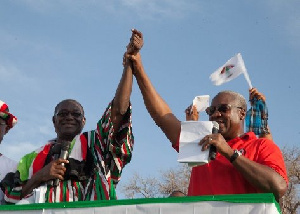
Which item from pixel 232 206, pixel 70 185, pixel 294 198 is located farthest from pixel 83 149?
pixel 294 198

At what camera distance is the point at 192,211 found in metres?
3.00

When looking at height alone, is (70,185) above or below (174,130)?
below

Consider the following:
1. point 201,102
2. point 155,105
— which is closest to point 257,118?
point 201,102

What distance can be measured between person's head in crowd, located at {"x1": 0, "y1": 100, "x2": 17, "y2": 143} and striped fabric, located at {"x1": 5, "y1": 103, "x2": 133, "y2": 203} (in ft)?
2.87

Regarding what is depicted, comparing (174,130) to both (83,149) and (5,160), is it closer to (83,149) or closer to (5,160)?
(83,149)

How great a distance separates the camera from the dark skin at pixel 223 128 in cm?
340

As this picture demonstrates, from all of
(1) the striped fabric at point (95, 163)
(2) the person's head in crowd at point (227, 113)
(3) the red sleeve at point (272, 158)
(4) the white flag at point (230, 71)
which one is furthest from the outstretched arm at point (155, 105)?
(4) the white flag at point (230, 71)

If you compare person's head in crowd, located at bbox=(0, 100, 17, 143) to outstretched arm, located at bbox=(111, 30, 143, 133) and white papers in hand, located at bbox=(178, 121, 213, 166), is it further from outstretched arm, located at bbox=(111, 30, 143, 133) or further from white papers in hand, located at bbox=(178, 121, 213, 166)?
white papers in hand, located at bbox=(178, 121, 213, 166)

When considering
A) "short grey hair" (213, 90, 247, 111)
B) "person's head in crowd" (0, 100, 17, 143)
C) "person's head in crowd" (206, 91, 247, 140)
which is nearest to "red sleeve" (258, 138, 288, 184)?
"person's head in crowd" (206, 91, 247, 140)

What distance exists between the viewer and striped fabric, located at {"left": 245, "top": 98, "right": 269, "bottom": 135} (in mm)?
5019

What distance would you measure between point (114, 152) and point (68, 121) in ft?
1.72

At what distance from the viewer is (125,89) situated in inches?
159

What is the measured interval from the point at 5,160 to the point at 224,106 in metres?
1.84

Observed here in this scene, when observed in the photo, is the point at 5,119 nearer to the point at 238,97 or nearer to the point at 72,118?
the point at 72,118
